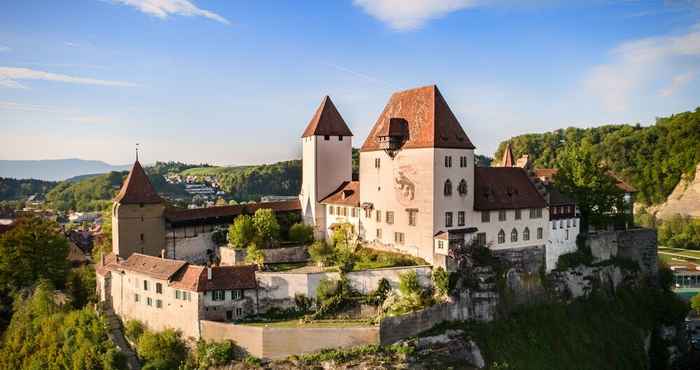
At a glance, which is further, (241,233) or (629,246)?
(629,246)

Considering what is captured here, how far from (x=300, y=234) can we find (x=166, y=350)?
51.7 feet

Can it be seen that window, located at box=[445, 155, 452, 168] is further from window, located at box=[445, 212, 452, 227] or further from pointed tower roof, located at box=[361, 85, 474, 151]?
window, located at box=[445, 212, 452, 227]

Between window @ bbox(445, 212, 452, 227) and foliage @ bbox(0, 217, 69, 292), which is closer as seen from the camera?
window @ bbox(445, 212, 452, 227)

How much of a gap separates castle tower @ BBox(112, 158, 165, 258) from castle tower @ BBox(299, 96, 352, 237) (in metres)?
13.9

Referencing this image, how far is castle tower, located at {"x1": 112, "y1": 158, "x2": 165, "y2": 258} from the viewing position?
48719mm

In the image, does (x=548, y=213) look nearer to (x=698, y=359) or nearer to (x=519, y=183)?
(x=519, y=183)

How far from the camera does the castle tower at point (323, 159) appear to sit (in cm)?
5531

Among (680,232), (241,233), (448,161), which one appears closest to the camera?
(448,161)

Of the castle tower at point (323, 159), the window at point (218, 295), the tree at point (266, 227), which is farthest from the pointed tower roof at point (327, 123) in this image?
the window at point (218, 295)

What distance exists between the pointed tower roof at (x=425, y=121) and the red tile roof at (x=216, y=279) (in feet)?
51.6

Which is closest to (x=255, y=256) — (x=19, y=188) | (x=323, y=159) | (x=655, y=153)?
(x=323, y=159)

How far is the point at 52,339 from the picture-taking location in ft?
155

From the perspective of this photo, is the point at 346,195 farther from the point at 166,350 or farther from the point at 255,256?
the point at 166,350

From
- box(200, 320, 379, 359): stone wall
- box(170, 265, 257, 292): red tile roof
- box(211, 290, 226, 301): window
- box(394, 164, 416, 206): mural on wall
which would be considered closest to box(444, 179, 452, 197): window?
box(394, 164, 416, 206): mural on wall
